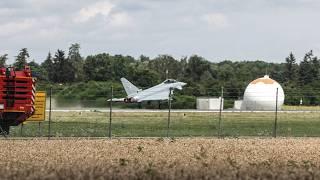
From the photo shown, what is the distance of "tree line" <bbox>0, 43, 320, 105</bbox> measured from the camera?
298ft

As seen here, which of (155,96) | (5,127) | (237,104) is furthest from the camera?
(237,104)

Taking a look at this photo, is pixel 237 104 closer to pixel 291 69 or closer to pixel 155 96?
pixel 155 96

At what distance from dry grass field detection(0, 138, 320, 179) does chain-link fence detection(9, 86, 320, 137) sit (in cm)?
826

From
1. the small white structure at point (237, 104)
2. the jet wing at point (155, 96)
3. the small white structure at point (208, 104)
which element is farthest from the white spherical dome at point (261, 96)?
the jet wing at point (155, 96)

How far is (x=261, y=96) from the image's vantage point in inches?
2662

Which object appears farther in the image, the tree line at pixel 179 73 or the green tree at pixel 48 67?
the green tree at pixel 48 67

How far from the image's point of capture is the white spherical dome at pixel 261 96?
68.8 meters

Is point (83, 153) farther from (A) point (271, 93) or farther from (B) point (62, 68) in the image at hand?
(B) point (62, 68)

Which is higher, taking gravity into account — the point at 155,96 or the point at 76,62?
the point at 76,62

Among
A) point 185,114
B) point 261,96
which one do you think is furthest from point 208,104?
point 185,114

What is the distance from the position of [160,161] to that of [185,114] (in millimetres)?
37321

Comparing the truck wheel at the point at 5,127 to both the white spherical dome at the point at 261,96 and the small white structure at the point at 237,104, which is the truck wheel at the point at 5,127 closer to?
the white spherical dome at the point at 261,96

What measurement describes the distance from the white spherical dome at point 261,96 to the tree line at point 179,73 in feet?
13.9

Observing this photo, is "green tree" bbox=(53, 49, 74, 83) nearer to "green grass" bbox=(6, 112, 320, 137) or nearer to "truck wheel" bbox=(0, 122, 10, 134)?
"green grass" bbox=(6, 112, 320, 137)
